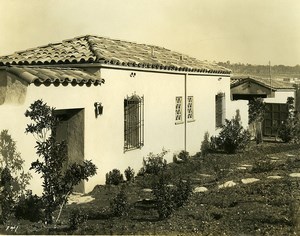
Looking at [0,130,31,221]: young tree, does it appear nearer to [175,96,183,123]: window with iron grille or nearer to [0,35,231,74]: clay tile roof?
[0,35,231,74]: clay tile roof

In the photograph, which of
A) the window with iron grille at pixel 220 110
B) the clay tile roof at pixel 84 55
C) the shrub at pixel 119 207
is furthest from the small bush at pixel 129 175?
the window with iron grille at pixel 220 110

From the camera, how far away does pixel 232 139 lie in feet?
53.1

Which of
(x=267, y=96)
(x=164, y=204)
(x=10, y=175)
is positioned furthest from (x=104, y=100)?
(x=267, y=96)

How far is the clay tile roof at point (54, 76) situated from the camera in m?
8.27

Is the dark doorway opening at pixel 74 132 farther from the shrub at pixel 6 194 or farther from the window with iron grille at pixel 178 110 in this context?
the window with iron grille at pixel 178 110

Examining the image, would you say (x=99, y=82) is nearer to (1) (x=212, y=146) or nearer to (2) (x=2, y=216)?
(2) (x=2, y=216)

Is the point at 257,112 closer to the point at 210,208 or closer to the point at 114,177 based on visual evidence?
the point at 114,177

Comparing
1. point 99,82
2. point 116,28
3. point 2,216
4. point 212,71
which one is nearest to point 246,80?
point 212,71

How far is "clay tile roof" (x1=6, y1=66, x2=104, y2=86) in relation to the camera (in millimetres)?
8266

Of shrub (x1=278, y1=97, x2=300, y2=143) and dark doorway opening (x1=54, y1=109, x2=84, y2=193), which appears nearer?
dark doorway opening (x1=54, y1=109, x2=84, y2=193)

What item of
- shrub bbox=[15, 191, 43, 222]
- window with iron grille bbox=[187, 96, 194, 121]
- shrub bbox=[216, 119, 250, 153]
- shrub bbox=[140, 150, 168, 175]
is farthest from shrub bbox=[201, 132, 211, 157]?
shrub bbox=[15, 191, 43, 222]

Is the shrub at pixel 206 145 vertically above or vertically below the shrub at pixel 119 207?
above

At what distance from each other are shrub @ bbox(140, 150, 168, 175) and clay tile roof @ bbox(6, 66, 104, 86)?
3.42 meters

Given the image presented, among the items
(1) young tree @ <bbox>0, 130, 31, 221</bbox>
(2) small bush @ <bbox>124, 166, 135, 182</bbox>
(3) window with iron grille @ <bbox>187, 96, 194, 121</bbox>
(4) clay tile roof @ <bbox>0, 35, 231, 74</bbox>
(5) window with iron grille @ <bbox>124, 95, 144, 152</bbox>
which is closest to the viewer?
(1) young tree @ <bbox>0, 130, 31, 221</bbox>
